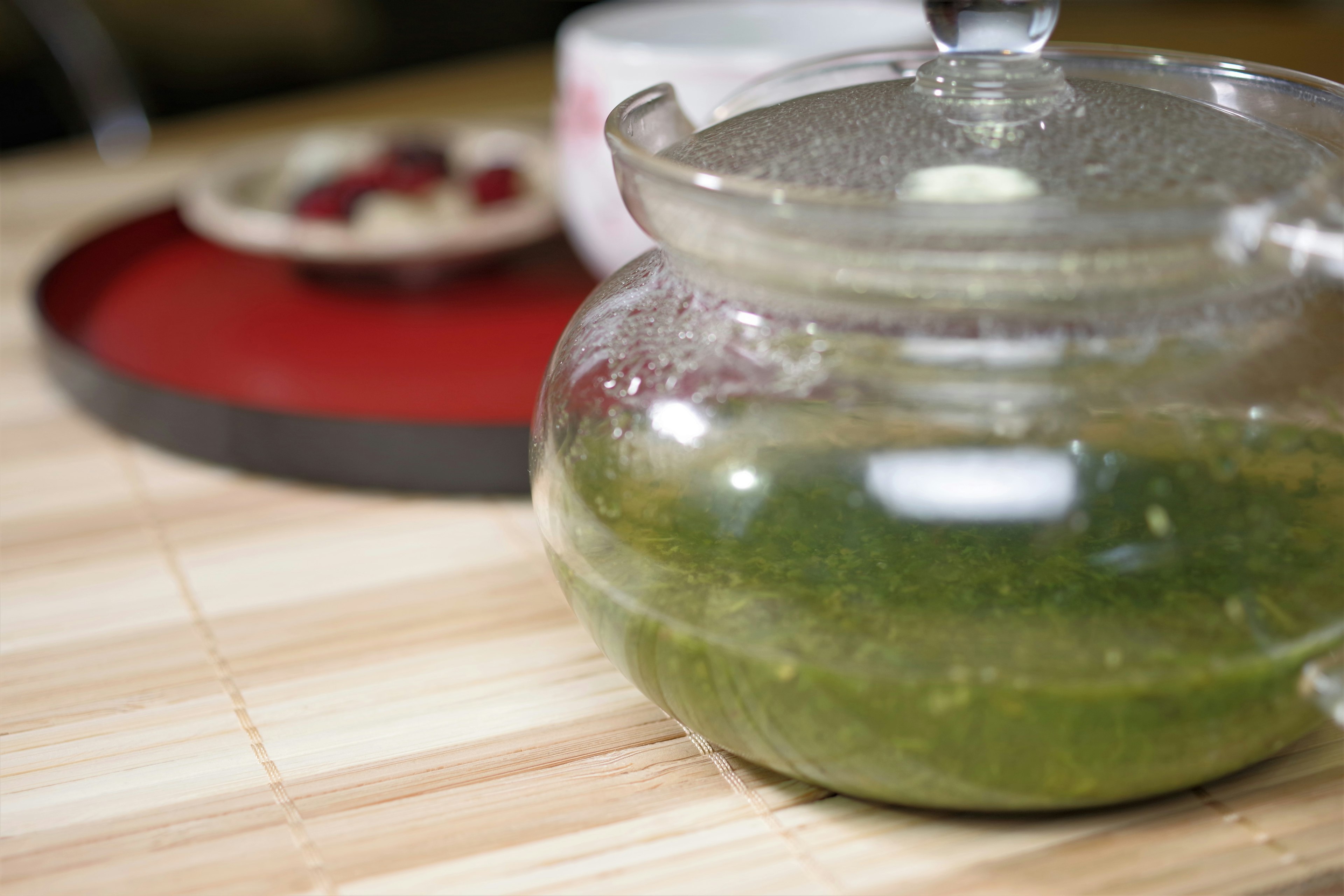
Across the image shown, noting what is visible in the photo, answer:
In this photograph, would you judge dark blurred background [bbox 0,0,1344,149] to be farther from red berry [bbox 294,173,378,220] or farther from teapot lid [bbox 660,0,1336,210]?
teapot lid [bbox 660,0,1336,210]

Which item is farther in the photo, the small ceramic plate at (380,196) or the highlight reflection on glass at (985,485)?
the small ceramic plate at (380,196)

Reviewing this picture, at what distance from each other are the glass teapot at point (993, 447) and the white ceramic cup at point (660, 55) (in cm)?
33

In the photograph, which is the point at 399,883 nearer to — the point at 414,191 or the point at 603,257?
the point at 603,257

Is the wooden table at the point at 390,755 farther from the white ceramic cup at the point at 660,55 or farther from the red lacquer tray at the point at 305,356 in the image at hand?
the white ceramic cup at the point at 660,55

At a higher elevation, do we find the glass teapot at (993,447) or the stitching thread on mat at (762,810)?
the glass teapot at (993,447)

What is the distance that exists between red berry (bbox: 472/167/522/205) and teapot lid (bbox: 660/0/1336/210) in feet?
1.88

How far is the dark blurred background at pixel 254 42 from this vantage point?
259 cm

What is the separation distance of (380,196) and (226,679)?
1.64 feet

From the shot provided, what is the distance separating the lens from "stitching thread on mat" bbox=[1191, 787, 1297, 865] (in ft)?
1.52

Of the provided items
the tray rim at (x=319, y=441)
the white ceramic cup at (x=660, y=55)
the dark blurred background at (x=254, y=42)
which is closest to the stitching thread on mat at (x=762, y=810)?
the tray rim at (x=319, y=441)

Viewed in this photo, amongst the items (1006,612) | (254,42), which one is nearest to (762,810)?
(1006,612)

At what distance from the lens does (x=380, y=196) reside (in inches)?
39.9

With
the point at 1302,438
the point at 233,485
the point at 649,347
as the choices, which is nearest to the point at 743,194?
the point at 649,347

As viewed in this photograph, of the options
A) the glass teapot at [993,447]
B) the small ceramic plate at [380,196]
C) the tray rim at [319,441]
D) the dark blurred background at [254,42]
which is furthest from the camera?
the dark blurred background at [254,42]
